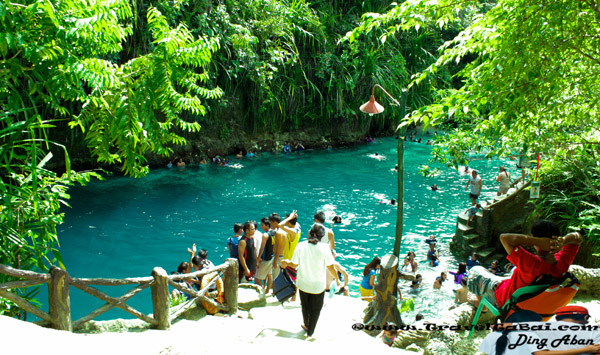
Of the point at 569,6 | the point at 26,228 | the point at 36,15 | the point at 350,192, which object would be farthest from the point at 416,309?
the point at 350,192

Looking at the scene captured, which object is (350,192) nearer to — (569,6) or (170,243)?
(170,243)

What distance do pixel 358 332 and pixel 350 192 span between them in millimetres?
13075

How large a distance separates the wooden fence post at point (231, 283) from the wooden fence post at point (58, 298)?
2169 millimetres

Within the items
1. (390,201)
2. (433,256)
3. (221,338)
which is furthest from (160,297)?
(390,201)

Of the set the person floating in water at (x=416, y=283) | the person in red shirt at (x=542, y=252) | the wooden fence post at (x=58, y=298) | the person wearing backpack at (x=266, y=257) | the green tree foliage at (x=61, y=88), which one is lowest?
the person floating in water at (x=416, y=283)

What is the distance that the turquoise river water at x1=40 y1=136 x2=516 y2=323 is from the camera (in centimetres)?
1124

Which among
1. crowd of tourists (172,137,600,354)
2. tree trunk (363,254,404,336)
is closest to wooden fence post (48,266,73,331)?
crowd of tourists (172,137,600,354)

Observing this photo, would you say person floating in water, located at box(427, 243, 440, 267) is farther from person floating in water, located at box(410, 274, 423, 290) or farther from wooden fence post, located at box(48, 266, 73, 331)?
wooden fence post, located at box(48, 266, 73, 331)

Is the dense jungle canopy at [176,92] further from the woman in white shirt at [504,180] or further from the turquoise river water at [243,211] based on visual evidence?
the woman in white shirt at [504,180]

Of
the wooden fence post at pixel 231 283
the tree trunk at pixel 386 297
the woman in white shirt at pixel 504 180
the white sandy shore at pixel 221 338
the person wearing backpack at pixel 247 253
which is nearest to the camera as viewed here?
the white sandy shore at pixel 221 338

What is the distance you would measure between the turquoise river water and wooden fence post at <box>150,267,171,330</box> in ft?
13.6

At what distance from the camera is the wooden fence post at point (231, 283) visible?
247 inches

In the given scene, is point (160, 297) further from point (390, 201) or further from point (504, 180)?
point (390, 201)

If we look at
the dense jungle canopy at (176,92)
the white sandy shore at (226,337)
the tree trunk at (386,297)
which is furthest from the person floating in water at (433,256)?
the tree trunk at (386,297)
